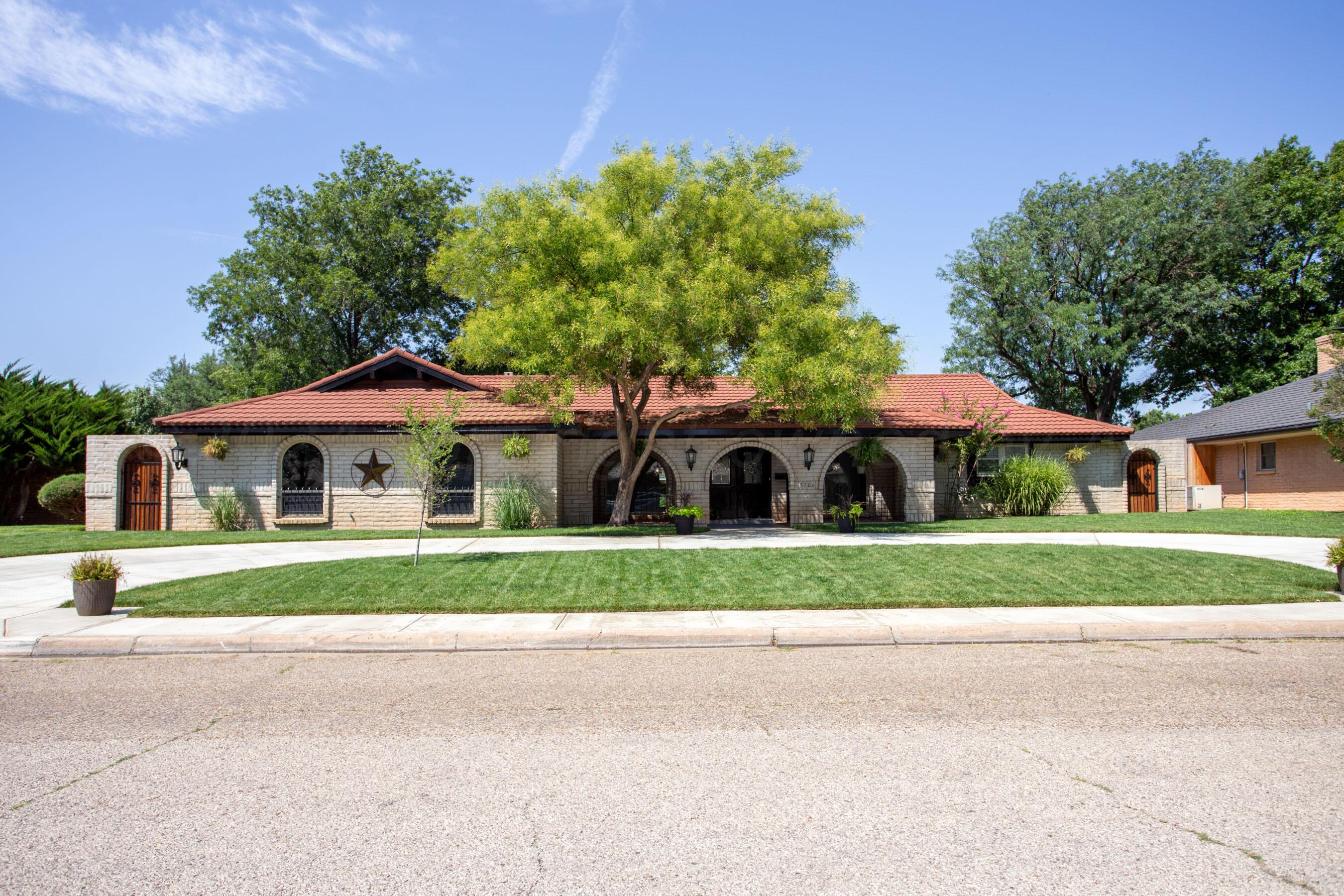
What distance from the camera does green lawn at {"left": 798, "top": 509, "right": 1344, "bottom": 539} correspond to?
701 inches

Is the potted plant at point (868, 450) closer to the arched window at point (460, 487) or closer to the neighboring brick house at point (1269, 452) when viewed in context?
the neighboring brick house at point (1269, 452)

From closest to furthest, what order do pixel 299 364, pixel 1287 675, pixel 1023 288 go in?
pixel 1287 675
pixel 299 364
pixel 1023 288

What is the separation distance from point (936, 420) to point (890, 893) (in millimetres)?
20669

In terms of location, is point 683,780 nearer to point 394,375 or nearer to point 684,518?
point 684,518

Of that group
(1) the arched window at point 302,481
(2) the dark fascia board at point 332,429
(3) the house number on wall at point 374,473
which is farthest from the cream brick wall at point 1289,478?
(1) the arched window at point 302,481

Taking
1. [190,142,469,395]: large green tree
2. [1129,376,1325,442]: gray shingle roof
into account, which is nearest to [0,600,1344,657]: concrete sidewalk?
[1129,376,1325,442]: gray shingle roof

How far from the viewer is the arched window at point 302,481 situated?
2081cm

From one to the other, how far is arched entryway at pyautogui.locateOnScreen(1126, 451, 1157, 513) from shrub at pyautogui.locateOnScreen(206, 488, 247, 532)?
26.0 m

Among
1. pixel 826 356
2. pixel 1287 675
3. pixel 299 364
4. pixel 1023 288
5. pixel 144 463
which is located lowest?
pixel 1287 675

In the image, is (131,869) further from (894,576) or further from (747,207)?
(747,207)

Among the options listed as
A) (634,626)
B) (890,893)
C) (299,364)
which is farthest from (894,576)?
(299,364)

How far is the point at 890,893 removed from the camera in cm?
310

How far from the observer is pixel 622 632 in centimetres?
845

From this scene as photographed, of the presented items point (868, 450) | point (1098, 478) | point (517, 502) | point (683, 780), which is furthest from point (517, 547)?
point (1098, 478)
